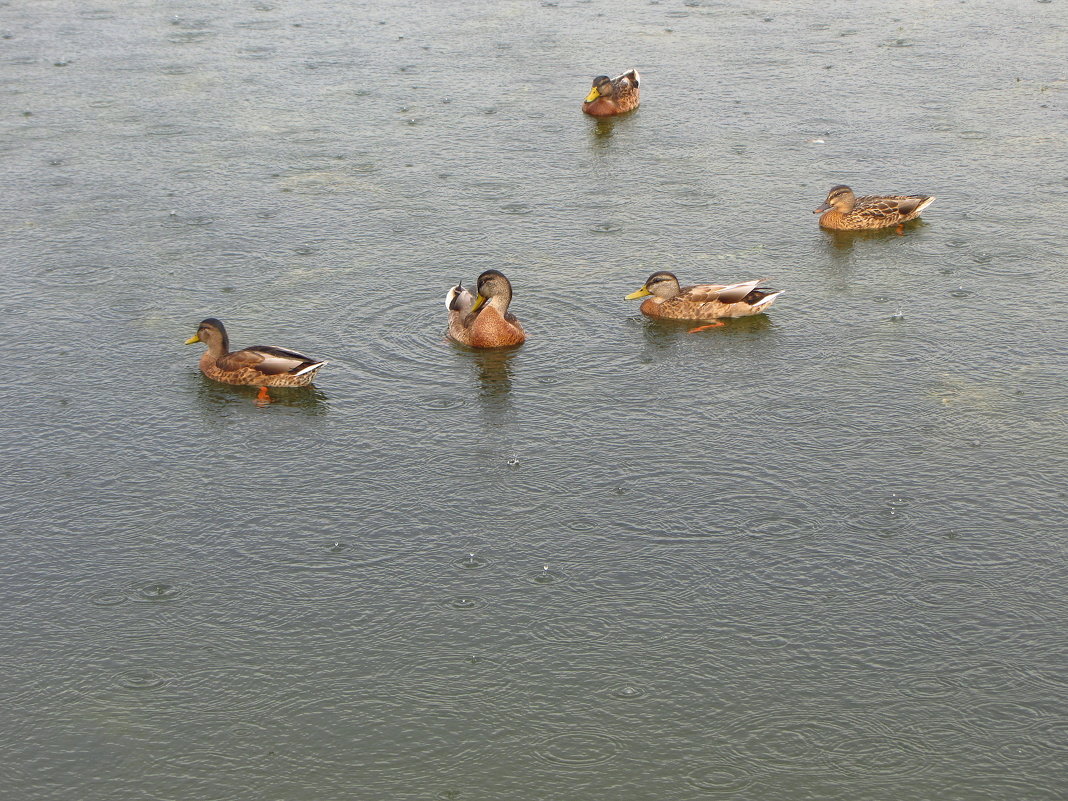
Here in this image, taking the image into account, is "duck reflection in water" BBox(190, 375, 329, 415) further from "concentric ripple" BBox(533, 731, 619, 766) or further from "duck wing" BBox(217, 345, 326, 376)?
"concentric ripple" BBox(533, 731, 619, 766)

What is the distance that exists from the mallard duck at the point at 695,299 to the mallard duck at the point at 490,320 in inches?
41.6

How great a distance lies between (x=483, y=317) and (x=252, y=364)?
1.67 meters

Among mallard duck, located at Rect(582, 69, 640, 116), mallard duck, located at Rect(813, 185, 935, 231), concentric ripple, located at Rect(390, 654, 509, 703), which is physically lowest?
concentric ripple, located at Rect(390, 654, 509, 703)

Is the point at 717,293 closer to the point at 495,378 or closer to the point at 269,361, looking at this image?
the point at 495,378

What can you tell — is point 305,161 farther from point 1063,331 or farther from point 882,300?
point 1063,331

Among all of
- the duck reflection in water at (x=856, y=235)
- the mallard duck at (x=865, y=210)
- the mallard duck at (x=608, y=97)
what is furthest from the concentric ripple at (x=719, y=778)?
the mallard duck at (x=608, y=97)

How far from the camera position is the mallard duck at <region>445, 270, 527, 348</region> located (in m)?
9.89

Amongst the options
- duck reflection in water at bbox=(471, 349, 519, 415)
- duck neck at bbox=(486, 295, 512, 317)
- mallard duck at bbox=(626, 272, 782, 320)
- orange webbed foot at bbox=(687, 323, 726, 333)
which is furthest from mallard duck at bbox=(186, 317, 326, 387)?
orange webbed foot at bbox=(687, 323, 726, 333)

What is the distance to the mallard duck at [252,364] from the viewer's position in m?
9.19

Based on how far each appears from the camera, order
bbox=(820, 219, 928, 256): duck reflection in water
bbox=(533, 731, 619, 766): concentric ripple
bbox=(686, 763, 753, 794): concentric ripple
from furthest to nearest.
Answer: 1. bbox=(820, 219, 928, 256): duck reflection in water
2. bbox=(533, 731, 619, 766): concentric ripple
3. bbox=(686, 763, 753, 794): concentric ripple

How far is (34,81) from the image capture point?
16.9 meters

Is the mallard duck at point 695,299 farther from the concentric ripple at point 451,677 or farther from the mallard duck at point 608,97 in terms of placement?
the mallard duck at point 608,97

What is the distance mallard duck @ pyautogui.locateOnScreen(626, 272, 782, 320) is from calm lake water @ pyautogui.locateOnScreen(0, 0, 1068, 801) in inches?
6.5

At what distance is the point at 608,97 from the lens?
15523 mm
